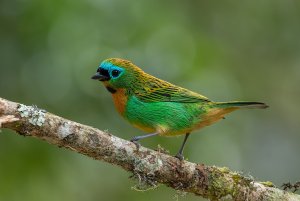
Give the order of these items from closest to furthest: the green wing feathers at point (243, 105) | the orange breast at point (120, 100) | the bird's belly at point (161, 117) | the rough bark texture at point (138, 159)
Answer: the rough bark texture at point (138, 159)
the green wing feathers at point (243, 105)
the bird's belly at point (161, 117)
the orange breast at point (120, 100)

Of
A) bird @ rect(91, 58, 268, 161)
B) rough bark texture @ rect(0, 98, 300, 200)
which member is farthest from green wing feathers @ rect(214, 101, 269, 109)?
rough bark texture @ rect(0, 98, 300, 200)

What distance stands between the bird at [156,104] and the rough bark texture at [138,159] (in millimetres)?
533

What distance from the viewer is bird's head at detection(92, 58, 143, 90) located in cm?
618

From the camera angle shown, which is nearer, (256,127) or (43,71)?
(43,71)

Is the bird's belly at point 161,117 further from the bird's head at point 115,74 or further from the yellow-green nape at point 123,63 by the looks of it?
the yellow-green nape at point 123,63

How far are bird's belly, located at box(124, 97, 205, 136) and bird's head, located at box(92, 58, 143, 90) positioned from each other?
21cm

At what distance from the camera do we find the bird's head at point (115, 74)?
618cm

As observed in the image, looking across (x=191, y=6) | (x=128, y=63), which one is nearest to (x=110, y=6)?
(x=128, y=63)

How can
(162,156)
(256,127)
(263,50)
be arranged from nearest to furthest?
Answer: (162,156), (256,127), (263,50)

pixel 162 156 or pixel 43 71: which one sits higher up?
pixel 43 71

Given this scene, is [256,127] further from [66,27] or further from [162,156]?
[162,156]

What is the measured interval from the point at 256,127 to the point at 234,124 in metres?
2.48

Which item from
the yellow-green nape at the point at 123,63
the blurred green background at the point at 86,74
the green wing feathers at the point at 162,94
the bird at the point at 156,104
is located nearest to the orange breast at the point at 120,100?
the bird at the point at 156,104

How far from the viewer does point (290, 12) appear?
1066 centimetres
